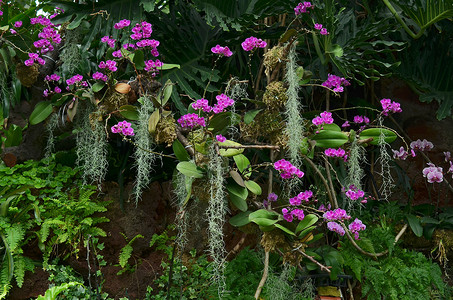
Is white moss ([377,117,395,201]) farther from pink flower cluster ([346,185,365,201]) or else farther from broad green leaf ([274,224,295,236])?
broad green leaf ([274,224,295,236])

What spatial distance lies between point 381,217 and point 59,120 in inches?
80.8

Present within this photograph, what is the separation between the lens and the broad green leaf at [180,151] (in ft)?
7.57

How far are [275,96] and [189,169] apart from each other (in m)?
0.62

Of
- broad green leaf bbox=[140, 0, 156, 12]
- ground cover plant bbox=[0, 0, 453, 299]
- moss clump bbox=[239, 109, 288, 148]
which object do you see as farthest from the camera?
broad green leaf bbox=[140, 0, 156, 12]

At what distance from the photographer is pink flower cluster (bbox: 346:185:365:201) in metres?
2.45

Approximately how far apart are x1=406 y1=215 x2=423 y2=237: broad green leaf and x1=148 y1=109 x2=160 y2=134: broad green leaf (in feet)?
5.40

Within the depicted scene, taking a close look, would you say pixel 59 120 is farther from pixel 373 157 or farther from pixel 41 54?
pixel 373 157

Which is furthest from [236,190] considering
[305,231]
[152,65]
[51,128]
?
[51,128]

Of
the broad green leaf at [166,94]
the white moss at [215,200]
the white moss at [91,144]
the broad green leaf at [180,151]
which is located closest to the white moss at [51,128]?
the white moss at [91,144]

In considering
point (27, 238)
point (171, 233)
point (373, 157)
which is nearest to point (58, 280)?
point (27, 238)

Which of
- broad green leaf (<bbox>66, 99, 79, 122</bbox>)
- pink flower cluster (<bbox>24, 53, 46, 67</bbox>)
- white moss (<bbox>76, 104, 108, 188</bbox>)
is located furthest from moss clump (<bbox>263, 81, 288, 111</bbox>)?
pink flower cluster (<bbox>24, 53, 46, 67</bbox>)

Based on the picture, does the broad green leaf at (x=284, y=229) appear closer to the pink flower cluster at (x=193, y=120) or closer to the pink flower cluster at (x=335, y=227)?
the pink flower cluster at (x=335, y=227)

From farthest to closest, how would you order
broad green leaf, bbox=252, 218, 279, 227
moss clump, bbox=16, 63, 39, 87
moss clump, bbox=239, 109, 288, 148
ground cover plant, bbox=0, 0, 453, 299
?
moss clump, bbox=16, 63, 39, 87, moss clump, bbox=239, 109, 288, 148, ground cover plant, bbox=0, 0, 453, 299, broad green leaf, bbox=252, 218, 279, 227

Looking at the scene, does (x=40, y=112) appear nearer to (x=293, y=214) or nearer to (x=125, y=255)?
(x=125, y=255)
